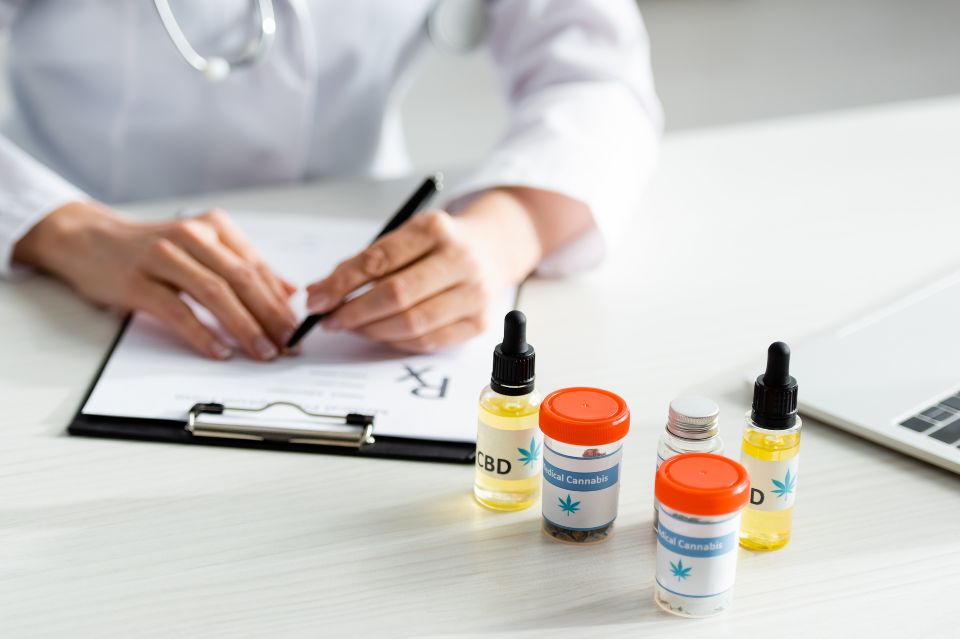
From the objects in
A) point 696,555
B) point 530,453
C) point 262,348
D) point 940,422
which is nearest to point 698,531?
point 696,555

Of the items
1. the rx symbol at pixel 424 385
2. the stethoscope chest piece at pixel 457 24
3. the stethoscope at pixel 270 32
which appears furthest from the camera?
the stethoscope chest piece at pixel 457 24

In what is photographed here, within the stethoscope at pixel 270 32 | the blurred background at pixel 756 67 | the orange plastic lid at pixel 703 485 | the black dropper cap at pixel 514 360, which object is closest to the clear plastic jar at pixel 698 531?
the orange plastic lid at pixel 703 485

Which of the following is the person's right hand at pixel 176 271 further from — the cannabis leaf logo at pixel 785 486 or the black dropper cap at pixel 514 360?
the cannabis leaf logo at pixel 785 486

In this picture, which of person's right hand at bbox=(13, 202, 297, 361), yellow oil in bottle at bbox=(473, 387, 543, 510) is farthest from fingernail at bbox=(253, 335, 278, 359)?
yellow oil in bottle at bbox=(473, 387, 543, 510)

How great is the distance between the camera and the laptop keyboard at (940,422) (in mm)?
737

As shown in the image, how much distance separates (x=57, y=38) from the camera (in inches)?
43.1

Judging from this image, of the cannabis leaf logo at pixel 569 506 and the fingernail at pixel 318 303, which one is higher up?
the fingernail at pixel 318 303

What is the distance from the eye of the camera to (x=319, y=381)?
0.81m

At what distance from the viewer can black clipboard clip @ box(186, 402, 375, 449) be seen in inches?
29.1

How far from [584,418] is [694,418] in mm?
61

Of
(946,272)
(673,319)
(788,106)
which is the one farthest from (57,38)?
(788,106)

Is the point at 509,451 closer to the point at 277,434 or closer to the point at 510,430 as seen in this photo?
the point at 510,430

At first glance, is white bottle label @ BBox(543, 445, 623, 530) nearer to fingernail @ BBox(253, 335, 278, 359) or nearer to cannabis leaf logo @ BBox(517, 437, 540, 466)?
cannabis leaf logo @ BBox(517, 437, 540, 466)

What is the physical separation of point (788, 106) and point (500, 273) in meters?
2.30
